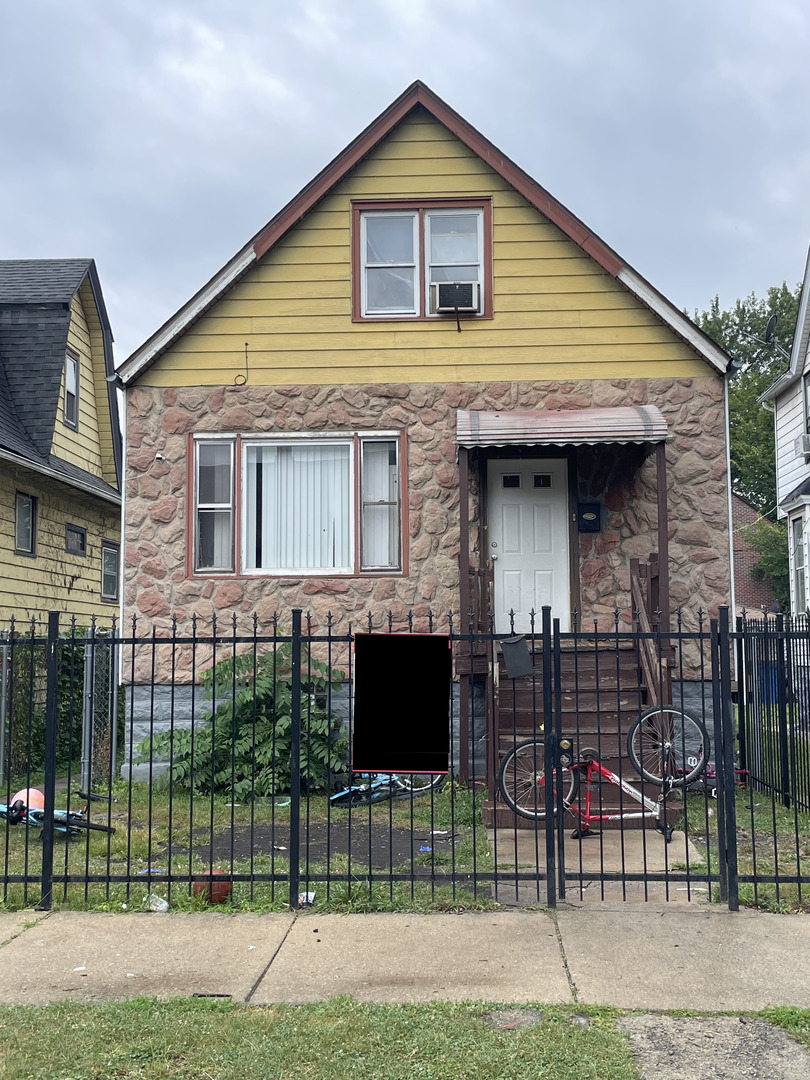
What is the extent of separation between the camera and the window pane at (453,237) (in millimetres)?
12406

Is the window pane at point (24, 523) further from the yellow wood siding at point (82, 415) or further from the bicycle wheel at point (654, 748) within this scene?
the bicycle wheel at point (654, 748)

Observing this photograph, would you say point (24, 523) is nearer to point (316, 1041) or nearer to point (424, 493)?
point (424, 493)

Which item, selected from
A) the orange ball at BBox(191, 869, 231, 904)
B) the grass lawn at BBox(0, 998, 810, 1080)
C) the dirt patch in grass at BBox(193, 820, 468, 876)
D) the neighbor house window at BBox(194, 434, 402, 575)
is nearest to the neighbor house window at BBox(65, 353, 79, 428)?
the neighbor house window at BBox(194, 434, 402, 575)

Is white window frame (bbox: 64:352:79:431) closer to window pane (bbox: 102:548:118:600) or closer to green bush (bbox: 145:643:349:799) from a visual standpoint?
window pane (bbox: 102:548:118:600)

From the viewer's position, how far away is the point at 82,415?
18.5m

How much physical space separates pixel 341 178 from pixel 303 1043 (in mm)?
10207

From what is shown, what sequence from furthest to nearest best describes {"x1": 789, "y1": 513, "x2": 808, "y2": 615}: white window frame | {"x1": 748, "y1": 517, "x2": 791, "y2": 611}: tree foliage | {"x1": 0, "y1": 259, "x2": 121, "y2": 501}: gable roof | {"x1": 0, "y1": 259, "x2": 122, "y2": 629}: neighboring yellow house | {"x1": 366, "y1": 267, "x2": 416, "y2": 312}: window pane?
1. {"x1": 748, "y1": 517, "x2": 791, "y2": 611}: tree foliage
2. {"x1": 789, "y1": 513, "x2": 808, "y2": 615}: white window frame
3. {"x1": 0, "y1": 259, "x2": 121, "y2": 501}: gable roof
4. {"x1": 0, "y1": 259, "x2": 122, "y2": 629}: neighboring yellow house
5. {"x1": 366, "y1": 267, "x2": 416, "y2": 312}: window pane

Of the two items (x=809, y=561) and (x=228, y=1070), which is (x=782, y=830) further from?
(x=809, y=561)

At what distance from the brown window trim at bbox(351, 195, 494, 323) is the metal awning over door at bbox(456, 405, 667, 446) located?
5.18 ft

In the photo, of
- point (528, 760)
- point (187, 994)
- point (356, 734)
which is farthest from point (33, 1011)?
point (528, 760)

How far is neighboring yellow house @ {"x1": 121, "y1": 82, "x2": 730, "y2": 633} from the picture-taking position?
39.3 feet

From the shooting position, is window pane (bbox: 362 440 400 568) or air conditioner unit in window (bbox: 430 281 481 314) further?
window pane (bbox: 362 440 400 568)

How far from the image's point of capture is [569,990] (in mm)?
5035

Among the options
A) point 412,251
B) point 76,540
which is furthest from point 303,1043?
point 76,540
